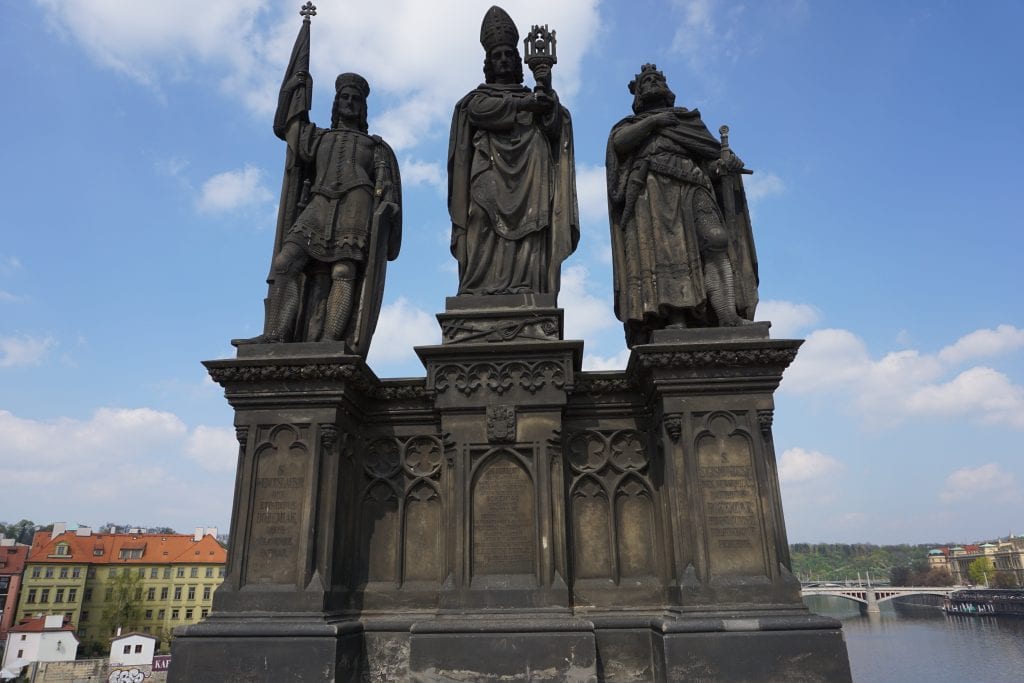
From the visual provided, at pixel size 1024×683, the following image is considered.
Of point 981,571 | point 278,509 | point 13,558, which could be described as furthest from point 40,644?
point 981,571

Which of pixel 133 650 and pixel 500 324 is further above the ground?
pixel 500 324

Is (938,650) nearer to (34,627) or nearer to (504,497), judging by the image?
(504,497)

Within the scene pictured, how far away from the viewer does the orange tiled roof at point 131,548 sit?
68.6 m

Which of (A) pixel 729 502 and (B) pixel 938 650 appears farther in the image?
(B) pixel 938 650

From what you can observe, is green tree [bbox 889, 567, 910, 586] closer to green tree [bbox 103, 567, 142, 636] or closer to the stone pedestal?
green tree [bbox 103, 567, 142, 636]

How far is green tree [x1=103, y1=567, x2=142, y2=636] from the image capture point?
212 feet

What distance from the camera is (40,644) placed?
2071 inches

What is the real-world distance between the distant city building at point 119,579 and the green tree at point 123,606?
0.30ft

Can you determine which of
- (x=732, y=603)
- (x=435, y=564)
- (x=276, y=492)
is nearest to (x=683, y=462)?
(x=732, y=603)

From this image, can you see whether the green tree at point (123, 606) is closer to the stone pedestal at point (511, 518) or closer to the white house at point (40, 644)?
the white house at point (40, 644)

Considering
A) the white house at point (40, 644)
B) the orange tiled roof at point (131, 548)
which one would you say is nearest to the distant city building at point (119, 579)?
the orange tiled roof at point (131, 548)

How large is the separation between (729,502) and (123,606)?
74.2 meters

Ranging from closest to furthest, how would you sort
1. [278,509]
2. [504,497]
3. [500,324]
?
[278,509] → [504,497] → [500,324]

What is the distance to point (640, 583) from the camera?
6.97m
